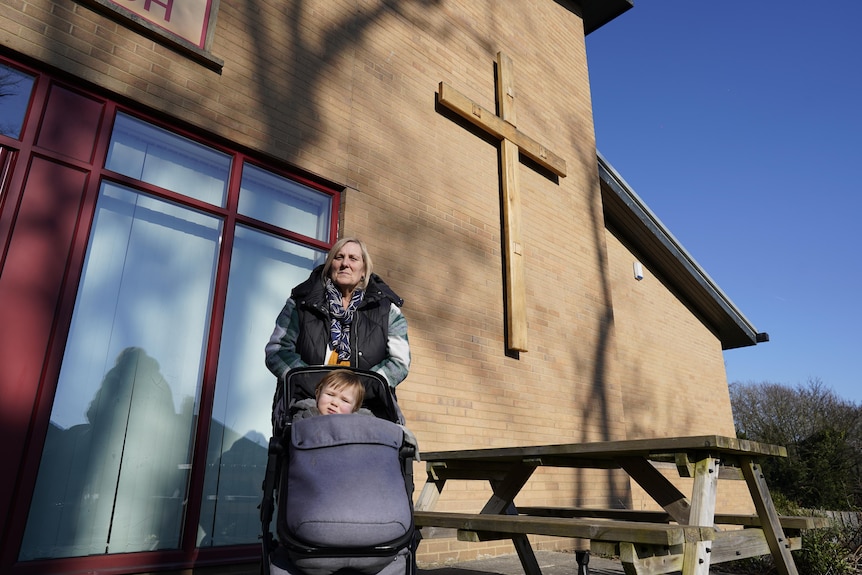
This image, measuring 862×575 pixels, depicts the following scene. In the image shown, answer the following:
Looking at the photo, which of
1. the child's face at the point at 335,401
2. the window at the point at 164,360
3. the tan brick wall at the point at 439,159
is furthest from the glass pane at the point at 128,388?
the child's face at the point at 335,401

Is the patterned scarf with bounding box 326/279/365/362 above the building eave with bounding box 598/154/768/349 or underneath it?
underneath

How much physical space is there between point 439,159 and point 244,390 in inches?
137

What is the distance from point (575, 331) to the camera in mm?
7801

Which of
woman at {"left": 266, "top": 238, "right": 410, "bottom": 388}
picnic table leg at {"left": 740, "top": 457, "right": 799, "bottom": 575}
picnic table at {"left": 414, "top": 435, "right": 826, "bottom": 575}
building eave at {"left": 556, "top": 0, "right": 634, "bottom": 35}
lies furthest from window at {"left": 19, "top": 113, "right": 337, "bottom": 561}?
building eave at {"left": 556, "top": 0, "right": 634, "bottom": 35}

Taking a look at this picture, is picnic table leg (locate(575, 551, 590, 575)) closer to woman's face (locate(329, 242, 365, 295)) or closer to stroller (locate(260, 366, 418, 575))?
stroller (locate(260, 366, 418, 575))

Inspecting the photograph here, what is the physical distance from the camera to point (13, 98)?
400 cm

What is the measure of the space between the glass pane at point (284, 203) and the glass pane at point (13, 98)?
1.56 m

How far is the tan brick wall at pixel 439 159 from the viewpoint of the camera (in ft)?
15.9

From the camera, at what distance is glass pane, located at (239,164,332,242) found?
5078 mm

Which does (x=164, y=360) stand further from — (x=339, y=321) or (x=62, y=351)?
(x=339, y=321)

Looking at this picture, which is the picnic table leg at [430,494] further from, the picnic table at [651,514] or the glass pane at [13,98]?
the glass pane at [13,98]

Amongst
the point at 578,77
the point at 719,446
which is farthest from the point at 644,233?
the point at 719,446

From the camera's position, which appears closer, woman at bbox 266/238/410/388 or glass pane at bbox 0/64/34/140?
woman at bbox 266/238/410/388

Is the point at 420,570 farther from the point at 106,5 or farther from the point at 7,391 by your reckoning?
the point at 106,5
